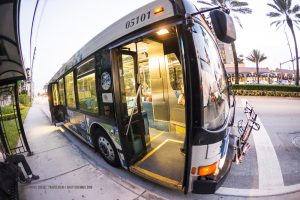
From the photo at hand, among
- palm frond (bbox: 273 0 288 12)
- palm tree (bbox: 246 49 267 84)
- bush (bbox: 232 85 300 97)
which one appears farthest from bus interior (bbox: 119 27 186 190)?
palm tree (bbox: 246 49 267 84)

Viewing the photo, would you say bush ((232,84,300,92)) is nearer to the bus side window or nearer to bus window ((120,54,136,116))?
bus window ((120,54,136,116))

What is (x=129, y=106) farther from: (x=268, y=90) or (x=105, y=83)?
(x=268, y=90)

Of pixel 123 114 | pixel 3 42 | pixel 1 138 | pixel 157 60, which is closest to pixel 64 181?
pixel 123 114

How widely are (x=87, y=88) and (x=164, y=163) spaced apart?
2609 millimetres

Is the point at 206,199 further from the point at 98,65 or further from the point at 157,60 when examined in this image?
the point at 157,60

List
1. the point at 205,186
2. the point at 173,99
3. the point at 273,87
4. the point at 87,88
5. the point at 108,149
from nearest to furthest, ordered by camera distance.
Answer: the point at 205,186 < the point at 108,149 < the point at 87,88 < the point at 173,99 < the point at 273,87

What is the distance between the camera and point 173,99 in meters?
6.24

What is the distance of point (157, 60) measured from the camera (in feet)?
21.0

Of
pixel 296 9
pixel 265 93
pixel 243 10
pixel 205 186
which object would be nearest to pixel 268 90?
pixel 265 93

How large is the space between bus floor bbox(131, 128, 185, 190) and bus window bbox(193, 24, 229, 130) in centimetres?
113

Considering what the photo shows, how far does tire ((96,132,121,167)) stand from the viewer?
391cm

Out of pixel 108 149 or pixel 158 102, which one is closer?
pixel 108 149

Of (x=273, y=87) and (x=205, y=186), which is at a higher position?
(x=273, y=87)

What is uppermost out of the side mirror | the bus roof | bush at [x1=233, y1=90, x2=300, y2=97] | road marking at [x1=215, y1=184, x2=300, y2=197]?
the bus roof
